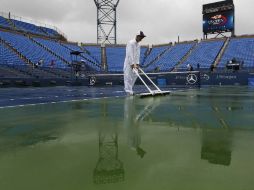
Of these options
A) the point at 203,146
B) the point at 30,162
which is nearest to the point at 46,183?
the point at 30,162

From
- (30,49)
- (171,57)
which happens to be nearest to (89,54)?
(30,49)

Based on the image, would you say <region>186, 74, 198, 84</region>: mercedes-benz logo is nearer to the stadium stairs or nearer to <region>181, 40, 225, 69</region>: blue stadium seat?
the stadium stairs

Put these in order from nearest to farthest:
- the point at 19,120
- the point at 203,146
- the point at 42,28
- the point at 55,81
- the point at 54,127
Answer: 1. the point at 203,146
2. the point at 54,127
3. the point at 19,120
4. the point at 55,81
5. the point at 42,28

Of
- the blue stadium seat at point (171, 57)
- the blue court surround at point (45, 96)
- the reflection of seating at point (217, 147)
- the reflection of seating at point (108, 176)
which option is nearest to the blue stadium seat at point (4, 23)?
the blue stadium seat at point (171, 57)

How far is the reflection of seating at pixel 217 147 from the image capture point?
2.31 metres

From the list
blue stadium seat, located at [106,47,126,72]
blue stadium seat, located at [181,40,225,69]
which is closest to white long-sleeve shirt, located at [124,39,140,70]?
blue stadium seat, located at [181,40,225,69]

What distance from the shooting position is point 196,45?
4528cm

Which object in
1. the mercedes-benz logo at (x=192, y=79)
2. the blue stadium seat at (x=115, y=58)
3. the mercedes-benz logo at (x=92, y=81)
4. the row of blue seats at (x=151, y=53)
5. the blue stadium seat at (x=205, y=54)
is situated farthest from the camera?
the blue stadium seat at (x=115, y=58)

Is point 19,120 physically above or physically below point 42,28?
below

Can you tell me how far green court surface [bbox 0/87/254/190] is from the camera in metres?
1.82

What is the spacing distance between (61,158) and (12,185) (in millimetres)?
630

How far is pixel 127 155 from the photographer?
8.05ft

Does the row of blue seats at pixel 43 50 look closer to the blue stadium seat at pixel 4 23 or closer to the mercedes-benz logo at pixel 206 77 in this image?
the blue stadium seat at pixel 4 23

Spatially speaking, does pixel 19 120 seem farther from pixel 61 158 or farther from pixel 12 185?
pixel 12 185
